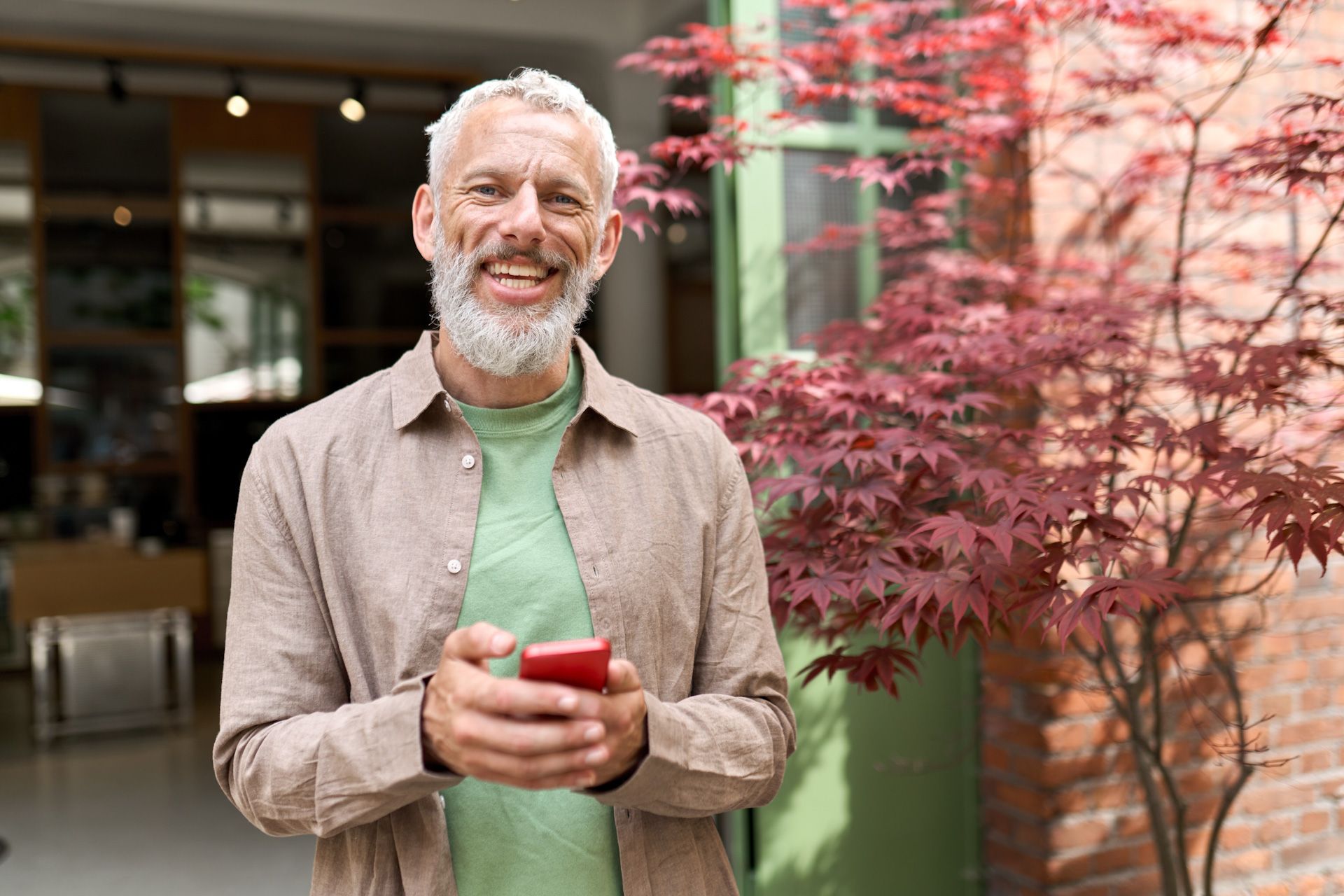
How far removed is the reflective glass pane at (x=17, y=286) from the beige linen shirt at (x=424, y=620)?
6.73 metres

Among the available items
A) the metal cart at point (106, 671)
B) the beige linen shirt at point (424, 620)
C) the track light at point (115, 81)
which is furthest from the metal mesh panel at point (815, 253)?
the track light at point (115, 81)

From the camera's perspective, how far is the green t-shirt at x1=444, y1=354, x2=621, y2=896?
1.18 meters

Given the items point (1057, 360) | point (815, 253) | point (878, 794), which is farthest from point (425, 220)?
point (878, 794)

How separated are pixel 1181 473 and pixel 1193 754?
0.71m

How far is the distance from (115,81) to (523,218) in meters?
6.50

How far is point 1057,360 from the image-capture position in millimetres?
2062

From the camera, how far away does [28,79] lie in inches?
269

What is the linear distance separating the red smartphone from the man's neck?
45 cm

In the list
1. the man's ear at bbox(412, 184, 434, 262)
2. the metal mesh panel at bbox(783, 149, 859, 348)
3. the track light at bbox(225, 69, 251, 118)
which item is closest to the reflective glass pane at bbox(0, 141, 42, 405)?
the track light at bbox(225, 69, 251, 118)

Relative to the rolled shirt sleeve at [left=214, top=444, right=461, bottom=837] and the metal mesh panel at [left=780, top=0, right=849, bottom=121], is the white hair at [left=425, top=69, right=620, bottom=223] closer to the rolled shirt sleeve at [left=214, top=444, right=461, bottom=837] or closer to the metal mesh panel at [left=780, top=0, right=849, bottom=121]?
the rolled shirt sleeve at [left=214, top=444, right=461, bottom=837]

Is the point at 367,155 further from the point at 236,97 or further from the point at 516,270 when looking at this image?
the point at 516,270

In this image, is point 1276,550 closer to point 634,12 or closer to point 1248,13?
point 1248,13

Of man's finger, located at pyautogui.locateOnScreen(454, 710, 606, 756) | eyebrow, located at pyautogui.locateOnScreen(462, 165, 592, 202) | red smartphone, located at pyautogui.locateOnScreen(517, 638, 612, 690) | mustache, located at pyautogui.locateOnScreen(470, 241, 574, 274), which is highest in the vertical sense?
eyebrow, located at pyautogui.locateOnScreen(462, 165, 592, 202)

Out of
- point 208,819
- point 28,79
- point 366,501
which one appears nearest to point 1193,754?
point 366,501
